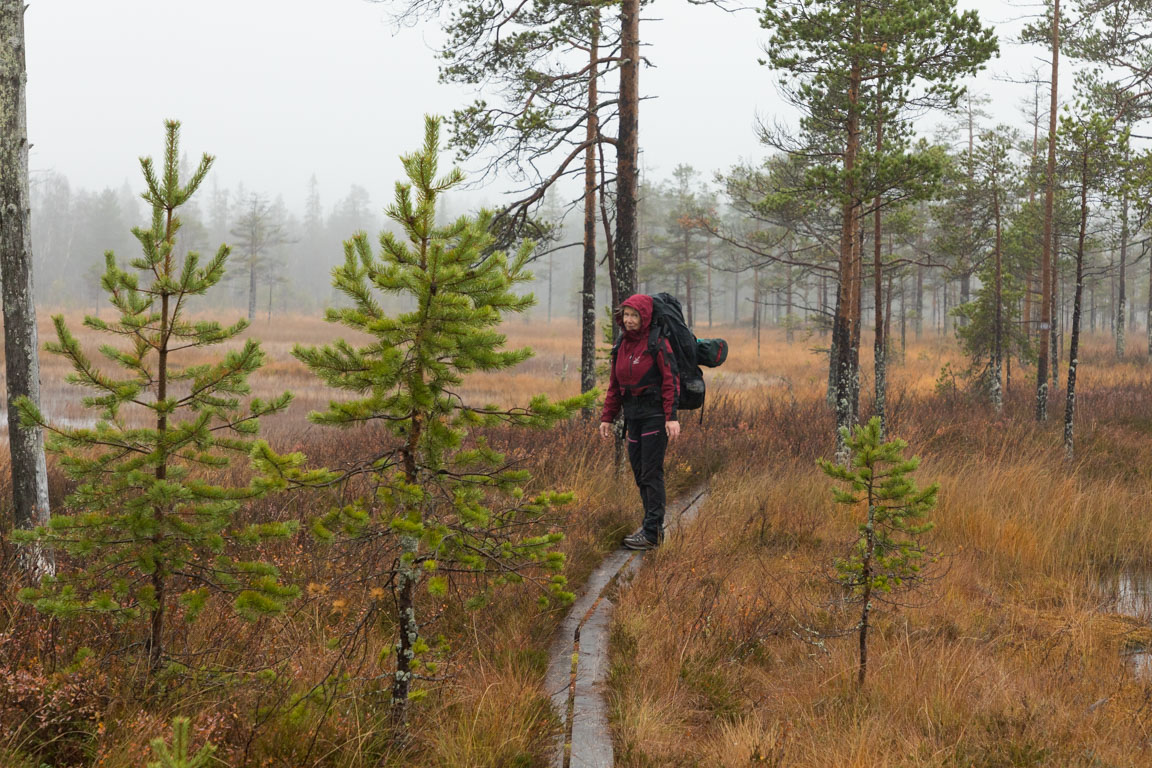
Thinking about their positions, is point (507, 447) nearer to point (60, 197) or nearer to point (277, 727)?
point (277, 727)

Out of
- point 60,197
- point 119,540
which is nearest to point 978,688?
point 119,540

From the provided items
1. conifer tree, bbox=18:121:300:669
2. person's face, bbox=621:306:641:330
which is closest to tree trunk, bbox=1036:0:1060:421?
person's face, bbox=621:306:641:330

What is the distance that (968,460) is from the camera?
8.96 m

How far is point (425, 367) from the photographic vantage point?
9.67 feet

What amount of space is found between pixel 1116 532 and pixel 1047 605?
2.54 metres

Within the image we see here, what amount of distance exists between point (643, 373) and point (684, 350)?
0.38 metres

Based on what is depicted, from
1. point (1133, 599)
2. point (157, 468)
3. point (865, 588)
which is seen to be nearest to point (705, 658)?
point (865, 588)

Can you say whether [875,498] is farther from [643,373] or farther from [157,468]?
[157,468]

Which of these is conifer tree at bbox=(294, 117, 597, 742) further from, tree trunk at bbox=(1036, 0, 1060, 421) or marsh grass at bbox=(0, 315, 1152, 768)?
tree trunk at bbox=(1036, 0, 1060, 421)

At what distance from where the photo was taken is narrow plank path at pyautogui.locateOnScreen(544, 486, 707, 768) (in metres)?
3.18

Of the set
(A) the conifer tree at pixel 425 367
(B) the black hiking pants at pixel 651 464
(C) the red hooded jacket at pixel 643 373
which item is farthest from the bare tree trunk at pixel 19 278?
(B) the black hiking pants at pixel 651 464

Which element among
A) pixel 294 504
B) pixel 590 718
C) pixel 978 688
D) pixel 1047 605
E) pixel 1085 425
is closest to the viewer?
pixel 590 718

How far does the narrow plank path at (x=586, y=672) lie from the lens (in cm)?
318

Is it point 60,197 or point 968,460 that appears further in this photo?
point 60,197
